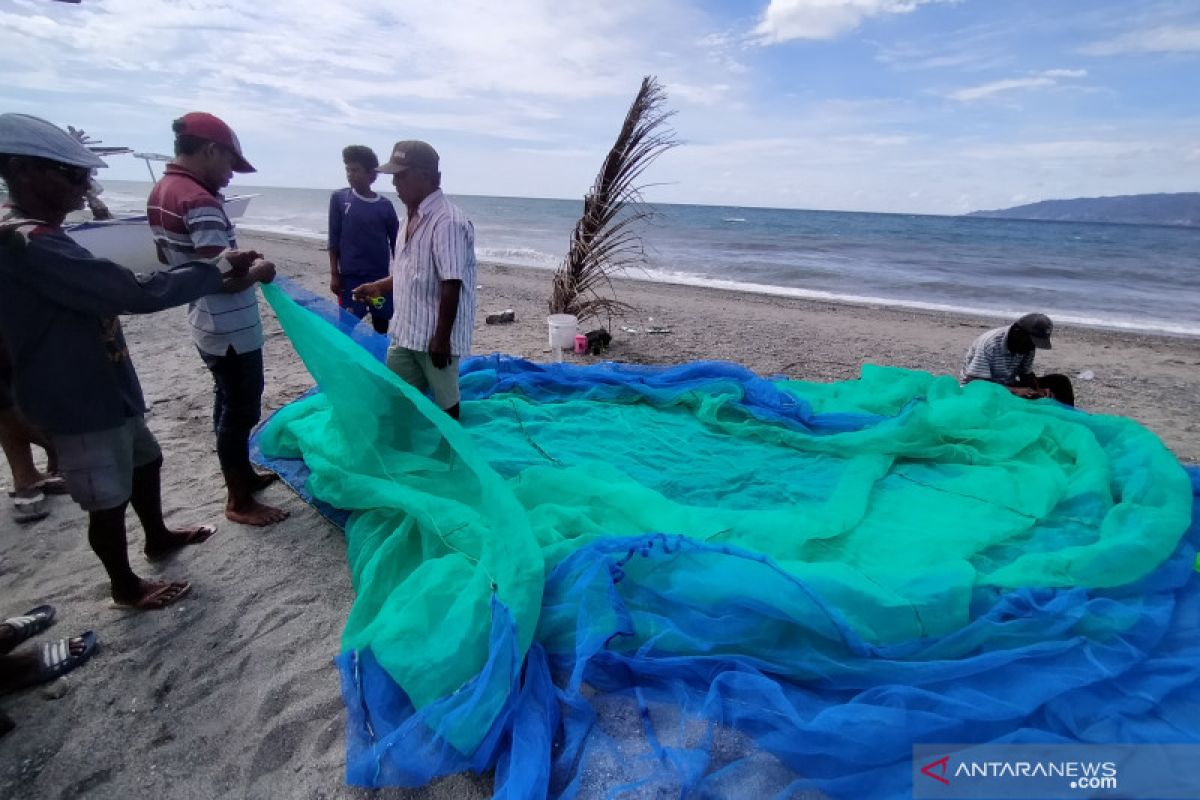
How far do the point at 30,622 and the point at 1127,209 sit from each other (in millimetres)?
107420

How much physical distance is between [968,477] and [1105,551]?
0.92 m

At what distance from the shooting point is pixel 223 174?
247 cm

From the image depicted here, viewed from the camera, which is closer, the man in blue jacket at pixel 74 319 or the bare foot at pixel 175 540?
the man in blue jacket at pixel 74 319

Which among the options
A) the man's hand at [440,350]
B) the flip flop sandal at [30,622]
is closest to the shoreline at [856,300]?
the man's hand at [440,350]

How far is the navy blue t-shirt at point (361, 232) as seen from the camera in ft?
14.5

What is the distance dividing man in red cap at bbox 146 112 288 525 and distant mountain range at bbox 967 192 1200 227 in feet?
262

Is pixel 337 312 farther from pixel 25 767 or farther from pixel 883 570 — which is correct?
pixel 883 570

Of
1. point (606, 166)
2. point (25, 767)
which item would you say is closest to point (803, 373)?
point (606, 166)

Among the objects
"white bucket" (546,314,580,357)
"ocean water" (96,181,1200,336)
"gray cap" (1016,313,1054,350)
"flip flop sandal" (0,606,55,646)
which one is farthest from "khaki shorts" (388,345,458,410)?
"ocean water" (96,181,1200,336)

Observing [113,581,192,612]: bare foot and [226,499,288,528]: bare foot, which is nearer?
[113,581,192,612]: bare foot

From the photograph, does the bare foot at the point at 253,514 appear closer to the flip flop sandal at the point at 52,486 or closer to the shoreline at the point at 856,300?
the flip flop sandal at the point at 52,486

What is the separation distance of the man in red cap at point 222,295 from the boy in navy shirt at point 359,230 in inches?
68.8

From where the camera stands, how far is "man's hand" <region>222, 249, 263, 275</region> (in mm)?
2336

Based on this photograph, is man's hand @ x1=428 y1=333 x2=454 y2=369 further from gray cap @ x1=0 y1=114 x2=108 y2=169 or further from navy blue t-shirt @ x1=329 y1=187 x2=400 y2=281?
navy blue t-shirt @ x1=329 y1=187 x2=400 y2=281
